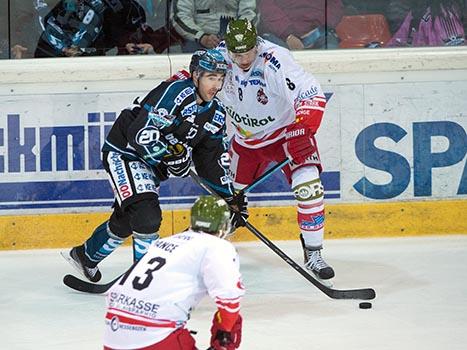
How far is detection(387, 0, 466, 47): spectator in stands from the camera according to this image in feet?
20.7

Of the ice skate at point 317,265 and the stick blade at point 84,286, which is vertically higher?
the ice skate at point 317,265

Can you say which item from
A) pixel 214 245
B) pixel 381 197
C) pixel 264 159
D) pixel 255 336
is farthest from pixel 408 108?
pixel 214 245

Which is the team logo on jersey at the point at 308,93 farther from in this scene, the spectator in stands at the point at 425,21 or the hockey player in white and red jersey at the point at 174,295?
the hockey player in white and red jersey at the point at 174,295

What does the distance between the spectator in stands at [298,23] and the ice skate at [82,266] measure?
1587 mm

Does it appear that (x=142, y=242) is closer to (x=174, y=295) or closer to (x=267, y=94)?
(x=267, y=94)

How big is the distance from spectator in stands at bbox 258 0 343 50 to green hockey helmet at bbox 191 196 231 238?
283cm

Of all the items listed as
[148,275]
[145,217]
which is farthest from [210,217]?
[145,217]

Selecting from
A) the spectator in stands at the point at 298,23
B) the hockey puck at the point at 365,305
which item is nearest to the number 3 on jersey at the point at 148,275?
the hockey puck at the point at 365,305

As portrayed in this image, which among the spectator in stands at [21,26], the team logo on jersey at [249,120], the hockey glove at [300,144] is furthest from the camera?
the spectator in stands at [21,26]

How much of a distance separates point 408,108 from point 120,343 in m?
3.10

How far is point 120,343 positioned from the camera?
3344 millimetres

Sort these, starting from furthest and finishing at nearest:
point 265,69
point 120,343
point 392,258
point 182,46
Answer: point 182,46, point 392,258, point 265,69, point 120,343

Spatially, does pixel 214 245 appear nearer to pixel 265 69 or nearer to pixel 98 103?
pixel 265 69

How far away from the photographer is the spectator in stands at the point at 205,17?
6191mm
